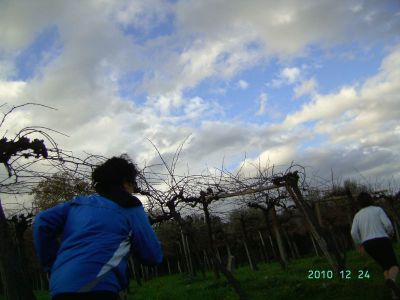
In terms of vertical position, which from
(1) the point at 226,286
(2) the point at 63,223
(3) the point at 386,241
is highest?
(2) the point at 63,223

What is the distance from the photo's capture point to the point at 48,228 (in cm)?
248

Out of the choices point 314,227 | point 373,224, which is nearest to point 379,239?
point 373,224

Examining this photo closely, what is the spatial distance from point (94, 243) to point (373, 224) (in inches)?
239

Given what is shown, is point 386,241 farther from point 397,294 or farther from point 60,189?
point 60,189

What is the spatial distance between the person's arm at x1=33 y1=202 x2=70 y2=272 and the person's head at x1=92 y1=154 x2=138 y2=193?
32cm

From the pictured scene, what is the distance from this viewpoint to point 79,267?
2.24 meters

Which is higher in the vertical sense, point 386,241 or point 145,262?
point 145,262

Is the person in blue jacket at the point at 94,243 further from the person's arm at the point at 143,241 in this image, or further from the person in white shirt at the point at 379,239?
the person in white shirt at the point at 379,239

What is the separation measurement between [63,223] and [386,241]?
6.17 meters

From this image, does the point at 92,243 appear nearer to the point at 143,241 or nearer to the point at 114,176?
the point at 143,241

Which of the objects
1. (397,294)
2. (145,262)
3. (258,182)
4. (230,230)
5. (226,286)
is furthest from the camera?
(230,230)

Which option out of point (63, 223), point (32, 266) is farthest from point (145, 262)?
point (32, 266)

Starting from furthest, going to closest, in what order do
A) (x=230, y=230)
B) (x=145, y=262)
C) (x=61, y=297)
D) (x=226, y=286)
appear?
(x=230, y=230) → (x=226, y=286) → (x=145, y=262) → (x=61, y=297)

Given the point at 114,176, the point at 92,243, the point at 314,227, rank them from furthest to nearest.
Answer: the point at 314,227
the point at 114,176
the point at 92,243
